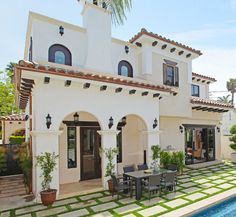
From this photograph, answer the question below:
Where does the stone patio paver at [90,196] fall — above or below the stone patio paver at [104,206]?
below

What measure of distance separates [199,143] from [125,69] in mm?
10479

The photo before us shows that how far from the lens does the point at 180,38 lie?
15.9m

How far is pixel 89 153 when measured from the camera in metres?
12.9

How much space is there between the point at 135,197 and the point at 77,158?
461cm

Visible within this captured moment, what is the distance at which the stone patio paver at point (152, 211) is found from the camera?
7648 mm

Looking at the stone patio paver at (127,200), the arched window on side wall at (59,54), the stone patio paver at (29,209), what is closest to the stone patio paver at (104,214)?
the stone patio paver at (127,200)

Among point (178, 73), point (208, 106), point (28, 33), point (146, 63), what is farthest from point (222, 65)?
point (28, 33)

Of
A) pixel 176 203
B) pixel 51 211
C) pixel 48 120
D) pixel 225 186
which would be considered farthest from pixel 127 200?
pixel 225 186

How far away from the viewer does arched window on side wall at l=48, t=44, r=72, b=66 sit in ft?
36.6

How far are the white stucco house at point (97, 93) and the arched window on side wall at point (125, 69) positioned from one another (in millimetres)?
67

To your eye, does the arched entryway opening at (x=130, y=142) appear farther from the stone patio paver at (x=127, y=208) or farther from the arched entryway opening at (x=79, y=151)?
the stone patio paver at (x=127, y=208)

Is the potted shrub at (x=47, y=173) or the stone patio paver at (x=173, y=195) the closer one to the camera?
the potted shrub at (x=47, y=173)

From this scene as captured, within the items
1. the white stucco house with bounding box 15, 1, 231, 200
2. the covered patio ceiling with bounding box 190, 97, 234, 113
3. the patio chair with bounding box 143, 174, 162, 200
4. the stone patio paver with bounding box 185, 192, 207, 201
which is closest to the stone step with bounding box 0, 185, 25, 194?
the white stucco house with bounding box 15, 1, 231, 200

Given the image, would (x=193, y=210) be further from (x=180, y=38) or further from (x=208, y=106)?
(x=180, y=38)
